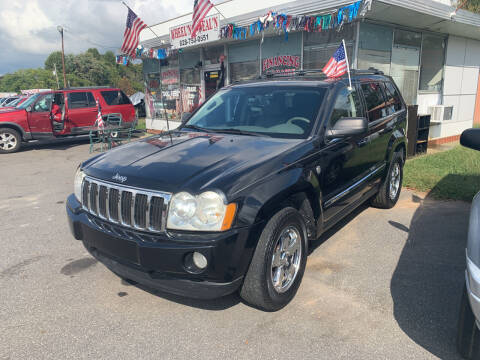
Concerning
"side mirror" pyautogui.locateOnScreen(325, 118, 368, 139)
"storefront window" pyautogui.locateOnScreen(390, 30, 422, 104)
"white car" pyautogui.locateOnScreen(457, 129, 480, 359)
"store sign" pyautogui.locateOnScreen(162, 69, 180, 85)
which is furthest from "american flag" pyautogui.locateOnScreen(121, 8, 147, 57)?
"white car" pyautogui.locateOnScreen(457, 129, 480, 359)

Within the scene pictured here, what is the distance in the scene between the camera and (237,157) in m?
3.06

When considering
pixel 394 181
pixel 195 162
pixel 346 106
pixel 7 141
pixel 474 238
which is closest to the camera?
pixel 474 238

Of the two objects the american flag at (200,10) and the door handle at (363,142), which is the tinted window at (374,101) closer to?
the door handle at (363,142)

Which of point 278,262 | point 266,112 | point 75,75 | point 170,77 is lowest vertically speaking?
point 278,262

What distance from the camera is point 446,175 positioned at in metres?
7.25

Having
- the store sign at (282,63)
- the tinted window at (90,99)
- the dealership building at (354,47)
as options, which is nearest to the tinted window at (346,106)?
the dealership building at (354,47)

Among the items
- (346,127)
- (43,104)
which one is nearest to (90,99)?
(43,104)

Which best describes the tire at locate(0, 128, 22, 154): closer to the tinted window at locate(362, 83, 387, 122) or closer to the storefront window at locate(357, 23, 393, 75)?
the storefront window at locate(357, 23, 393, 75)

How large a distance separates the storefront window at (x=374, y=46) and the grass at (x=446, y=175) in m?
2.53

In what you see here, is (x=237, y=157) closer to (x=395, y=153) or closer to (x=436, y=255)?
(x=436, y=255)

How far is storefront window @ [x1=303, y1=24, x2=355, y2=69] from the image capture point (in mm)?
8859

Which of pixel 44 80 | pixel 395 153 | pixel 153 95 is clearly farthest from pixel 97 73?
pixel 395 153

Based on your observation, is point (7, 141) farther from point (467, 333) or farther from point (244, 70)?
point (467, 333)

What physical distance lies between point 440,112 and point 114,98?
1103 centimetres
